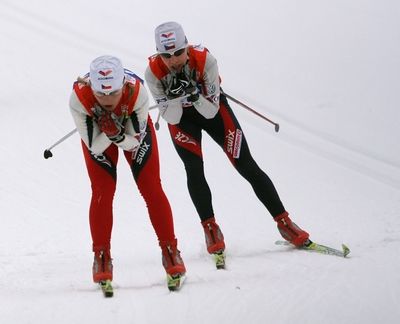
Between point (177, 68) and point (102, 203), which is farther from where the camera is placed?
point (177, 68)

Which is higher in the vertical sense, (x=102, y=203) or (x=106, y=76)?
(x=106, y=76)

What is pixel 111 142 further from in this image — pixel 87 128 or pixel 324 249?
pixel 324 249

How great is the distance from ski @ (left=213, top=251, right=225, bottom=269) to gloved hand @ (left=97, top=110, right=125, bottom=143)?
4.41ft

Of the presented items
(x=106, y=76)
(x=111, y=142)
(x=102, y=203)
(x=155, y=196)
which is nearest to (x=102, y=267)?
(x=102, y=203)

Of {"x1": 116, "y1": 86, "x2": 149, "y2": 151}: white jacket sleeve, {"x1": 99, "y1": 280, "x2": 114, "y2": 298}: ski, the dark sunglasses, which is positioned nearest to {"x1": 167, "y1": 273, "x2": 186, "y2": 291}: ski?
{"x1": 99, "y1": 280, "x2": 114, "y2": 298}: ski

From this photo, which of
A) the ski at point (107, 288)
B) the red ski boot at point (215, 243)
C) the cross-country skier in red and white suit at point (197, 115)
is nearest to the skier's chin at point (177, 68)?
the cross-country skier in red and white suit at point (197, 115)

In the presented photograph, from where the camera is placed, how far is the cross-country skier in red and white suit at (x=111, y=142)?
4398mm

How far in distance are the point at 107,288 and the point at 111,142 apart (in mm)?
919

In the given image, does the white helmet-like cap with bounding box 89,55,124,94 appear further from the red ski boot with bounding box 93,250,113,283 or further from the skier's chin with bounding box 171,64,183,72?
the red ski boot with bounding box 93,250,113,283

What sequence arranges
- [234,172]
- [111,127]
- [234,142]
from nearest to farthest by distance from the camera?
1. [111,127]
2. [234,142]
3. [234,172]

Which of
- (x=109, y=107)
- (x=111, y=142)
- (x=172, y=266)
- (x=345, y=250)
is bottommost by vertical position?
(x=345, y=250)

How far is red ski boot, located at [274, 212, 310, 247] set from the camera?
556 cm

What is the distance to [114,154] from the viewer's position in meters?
4.73

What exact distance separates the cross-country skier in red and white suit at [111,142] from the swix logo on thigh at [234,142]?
0.76 meters
